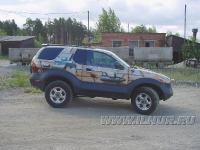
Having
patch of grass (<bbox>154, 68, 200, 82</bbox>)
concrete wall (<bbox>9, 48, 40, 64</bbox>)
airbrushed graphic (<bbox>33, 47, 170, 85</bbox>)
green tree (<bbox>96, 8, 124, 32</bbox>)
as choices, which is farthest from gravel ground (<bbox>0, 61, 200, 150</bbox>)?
green tree (<bbox>96, 8, 124, 32</bbox>)

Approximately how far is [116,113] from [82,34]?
60726 millimetres

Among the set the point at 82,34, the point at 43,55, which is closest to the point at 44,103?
the point at 43,55

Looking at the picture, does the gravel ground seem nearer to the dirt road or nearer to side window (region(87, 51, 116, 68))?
the dirt road

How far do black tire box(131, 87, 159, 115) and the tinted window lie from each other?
1790 millimetres

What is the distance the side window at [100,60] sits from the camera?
25.8 ft

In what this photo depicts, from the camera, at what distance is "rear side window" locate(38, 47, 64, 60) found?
26.6ft

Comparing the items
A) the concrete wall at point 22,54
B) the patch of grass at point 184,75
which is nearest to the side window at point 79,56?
the patch of grass at point 184,75

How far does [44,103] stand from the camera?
8.67 meters

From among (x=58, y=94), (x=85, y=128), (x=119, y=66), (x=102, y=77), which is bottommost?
(x=85, y=128)

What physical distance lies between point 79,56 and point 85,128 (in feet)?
8.25

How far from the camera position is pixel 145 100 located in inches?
303

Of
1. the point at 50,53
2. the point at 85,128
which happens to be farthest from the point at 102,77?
the point at 85,128

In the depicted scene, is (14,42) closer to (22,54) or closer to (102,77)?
(22,54)

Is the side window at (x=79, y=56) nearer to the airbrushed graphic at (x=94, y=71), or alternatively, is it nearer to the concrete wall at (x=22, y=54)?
the airbrushed graphic at (x=94, y=71)
